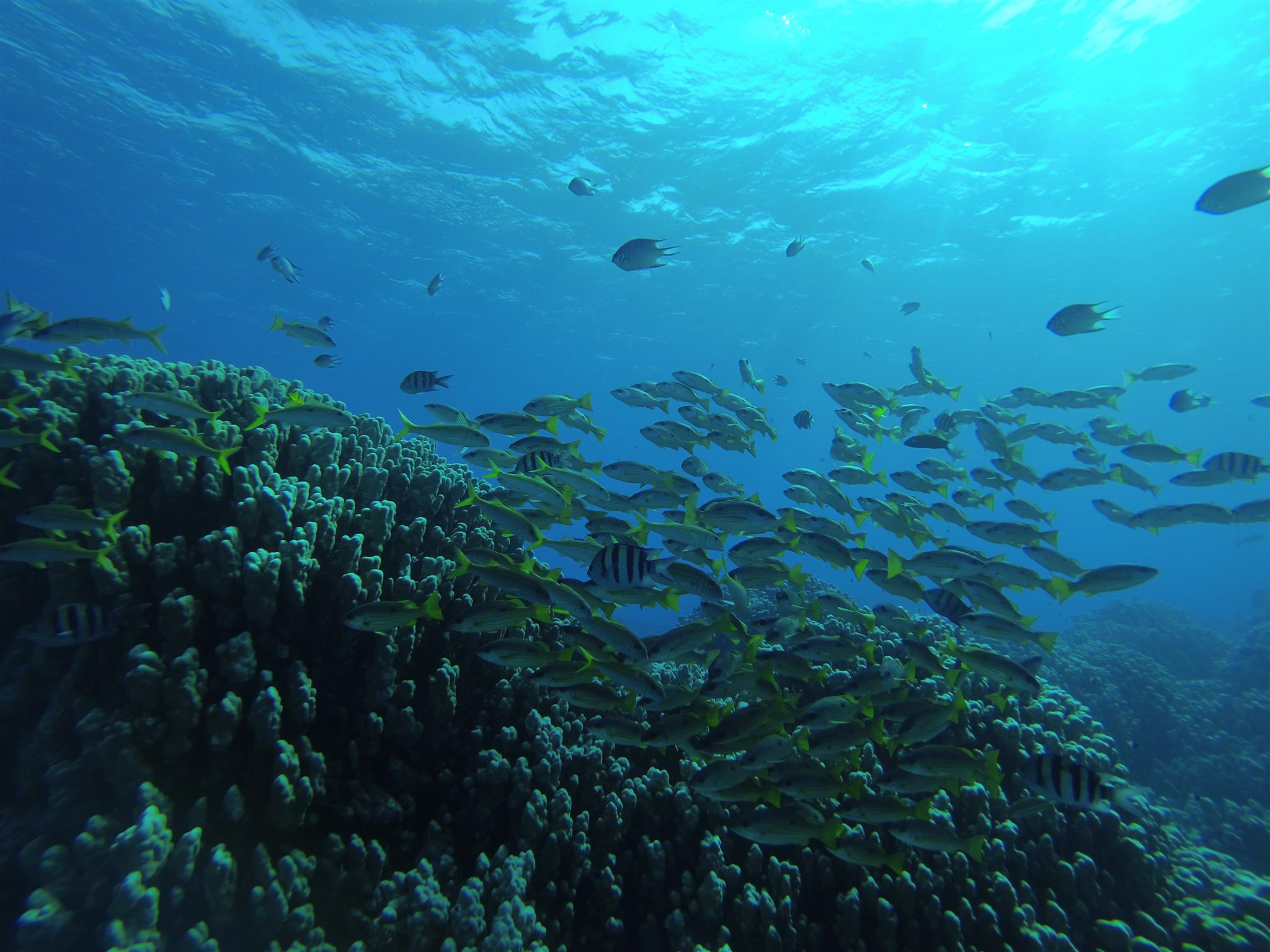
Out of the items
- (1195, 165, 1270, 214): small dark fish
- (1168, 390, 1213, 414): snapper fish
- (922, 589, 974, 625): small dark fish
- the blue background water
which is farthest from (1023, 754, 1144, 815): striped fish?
the blue background water

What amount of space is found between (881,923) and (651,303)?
4354cm

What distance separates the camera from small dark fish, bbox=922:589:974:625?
5.66m

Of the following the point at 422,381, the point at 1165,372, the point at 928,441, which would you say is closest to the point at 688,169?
the point at 1165,372

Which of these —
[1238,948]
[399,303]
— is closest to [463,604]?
[1238,948]

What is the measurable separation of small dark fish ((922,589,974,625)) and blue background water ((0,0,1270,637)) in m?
22.5

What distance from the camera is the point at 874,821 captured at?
12.3 feet

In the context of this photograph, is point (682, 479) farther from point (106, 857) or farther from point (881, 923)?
point (106, 857)

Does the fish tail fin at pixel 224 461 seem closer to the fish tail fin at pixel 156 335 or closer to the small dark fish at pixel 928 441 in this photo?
the fish tail fin at pixel 156 335

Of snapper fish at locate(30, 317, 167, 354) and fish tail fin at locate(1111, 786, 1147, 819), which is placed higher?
snapper fish at locate(30, 317, 167, 354)

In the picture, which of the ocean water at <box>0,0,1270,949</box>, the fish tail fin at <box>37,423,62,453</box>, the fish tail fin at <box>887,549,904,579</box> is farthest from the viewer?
the ocean water at <box>0,0,1270,949</box>

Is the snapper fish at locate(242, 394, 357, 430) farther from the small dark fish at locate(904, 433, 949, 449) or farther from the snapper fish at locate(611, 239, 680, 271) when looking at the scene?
the small dark fish at locate(904, 433, 949, 449)

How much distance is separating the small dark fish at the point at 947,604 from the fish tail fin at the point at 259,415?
6.51 meters

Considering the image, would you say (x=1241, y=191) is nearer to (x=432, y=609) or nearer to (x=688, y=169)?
(x=432, y=609)

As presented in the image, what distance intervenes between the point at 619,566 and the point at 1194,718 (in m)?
17.3
